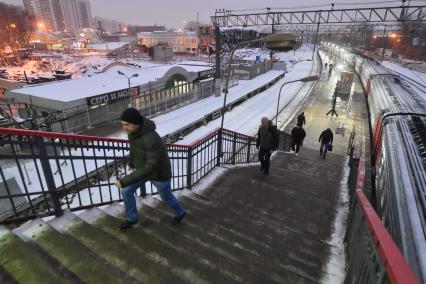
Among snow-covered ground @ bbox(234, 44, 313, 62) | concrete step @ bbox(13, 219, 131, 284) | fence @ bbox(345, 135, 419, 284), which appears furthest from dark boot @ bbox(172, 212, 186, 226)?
snow-covered ground @ bbox(234, 44, 313, 62)

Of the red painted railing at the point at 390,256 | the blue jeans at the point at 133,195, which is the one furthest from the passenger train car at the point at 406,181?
the blue jeans at the point at 133,195

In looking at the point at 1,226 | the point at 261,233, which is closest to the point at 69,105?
the point at 1,226

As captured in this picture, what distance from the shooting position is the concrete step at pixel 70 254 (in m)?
2.96

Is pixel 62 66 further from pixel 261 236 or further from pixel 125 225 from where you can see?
pixel 261 236

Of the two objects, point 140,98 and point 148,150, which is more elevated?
point 148,150

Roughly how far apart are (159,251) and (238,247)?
1.16 metres

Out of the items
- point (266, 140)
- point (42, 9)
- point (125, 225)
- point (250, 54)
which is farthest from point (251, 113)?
point (42, 9)

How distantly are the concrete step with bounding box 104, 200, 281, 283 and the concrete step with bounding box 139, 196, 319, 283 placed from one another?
0.6 inches

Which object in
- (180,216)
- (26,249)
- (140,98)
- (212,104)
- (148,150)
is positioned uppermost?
(148,150)

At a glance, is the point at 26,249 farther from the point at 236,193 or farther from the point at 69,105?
the point at 69,105

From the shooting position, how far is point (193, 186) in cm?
610

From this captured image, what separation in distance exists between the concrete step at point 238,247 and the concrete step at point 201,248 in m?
0.02

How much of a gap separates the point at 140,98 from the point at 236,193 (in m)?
17.7

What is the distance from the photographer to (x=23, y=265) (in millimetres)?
2902
